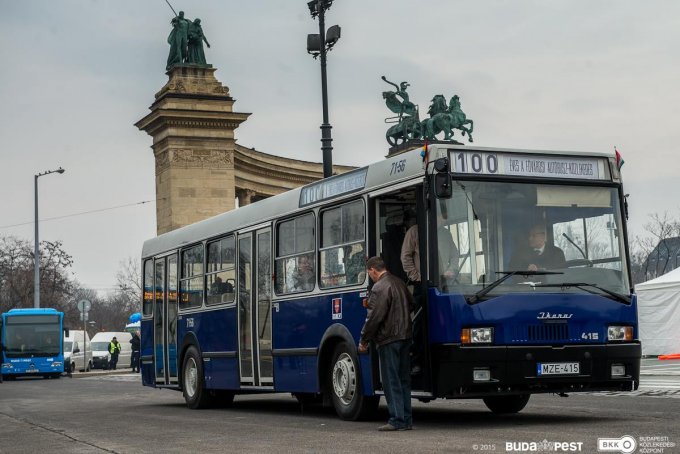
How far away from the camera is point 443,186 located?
40.1ft

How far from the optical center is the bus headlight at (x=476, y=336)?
1227 cm

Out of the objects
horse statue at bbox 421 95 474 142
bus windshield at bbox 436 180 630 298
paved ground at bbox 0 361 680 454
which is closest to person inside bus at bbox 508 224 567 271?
A: bus windshield at bbox 436 180 630 298

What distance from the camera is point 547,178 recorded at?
12977mm

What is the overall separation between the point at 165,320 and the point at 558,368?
30.7 ft

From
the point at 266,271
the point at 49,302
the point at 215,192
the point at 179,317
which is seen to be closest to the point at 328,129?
the point at 179,317

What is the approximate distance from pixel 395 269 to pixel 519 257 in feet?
4.68

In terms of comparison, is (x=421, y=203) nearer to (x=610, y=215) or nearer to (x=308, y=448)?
(x=610, y=215)

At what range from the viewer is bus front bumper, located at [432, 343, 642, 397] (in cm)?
1226

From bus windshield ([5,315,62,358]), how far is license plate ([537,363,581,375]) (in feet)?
116

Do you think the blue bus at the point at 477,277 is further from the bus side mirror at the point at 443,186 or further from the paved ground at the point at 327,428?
the paved ground at the point at 327,428

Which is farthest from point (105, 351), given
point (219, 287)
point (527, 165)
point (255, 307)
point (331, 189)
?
point (527, 165)

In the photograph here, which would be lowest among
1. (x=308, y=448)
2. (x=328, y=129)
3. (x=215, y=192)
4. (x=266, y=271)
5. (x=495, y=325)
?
(x=308, y=448)

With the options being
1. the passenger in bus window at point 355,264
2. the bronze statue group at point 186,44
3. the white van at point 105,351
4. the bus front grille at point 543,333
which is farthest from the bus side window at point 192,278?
the white van at point 105,351

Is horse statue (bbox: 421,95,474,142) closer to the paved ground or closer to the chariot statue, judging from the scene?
the chariot statue
